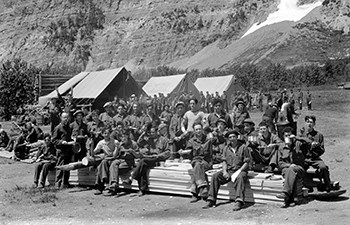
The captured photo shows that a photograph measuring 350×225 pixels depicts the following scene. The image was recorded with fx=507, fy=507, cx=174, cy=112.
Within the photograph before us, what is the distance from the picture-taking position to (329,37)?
2265 inches

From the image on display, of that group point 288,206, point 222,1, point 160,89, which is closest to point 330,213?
point 288,206

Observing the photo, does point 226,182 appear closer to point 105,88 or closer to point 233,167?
point 233,167

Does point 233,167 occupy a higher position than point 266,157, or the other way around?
point 266,157

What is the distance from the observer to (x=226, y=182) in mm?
8469

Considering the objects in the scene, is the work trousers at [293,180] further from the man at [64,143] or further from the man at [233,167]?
the man at [64,143]

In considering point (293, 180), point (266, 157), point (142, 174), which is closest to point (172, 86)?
point (142, 174)

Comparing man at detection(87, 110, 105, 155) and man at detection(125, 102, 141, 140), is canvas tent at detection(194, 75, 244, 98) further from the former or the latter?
man at detection(87, 110, 105, 155)

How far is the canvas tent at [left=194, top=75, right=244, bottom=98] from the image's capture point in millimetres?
29625

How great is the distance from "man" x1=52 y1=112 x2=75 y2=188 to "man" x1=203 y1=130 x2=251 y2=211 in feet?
11.0

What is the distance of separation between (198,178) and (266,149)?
4.21 feet

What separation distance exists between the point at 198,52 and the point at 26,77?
4747 cm

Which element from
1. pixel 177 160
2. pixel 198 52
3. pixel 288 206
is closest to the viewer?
pixel 288 206

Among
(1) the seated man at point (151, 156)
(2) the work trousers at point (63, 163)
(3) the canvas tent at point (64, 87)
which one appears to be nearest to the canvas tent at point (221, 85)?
(3) the canvas tent at point (64, 87)

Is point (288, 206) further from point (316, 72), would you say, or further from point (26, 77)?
point (316, 72)
